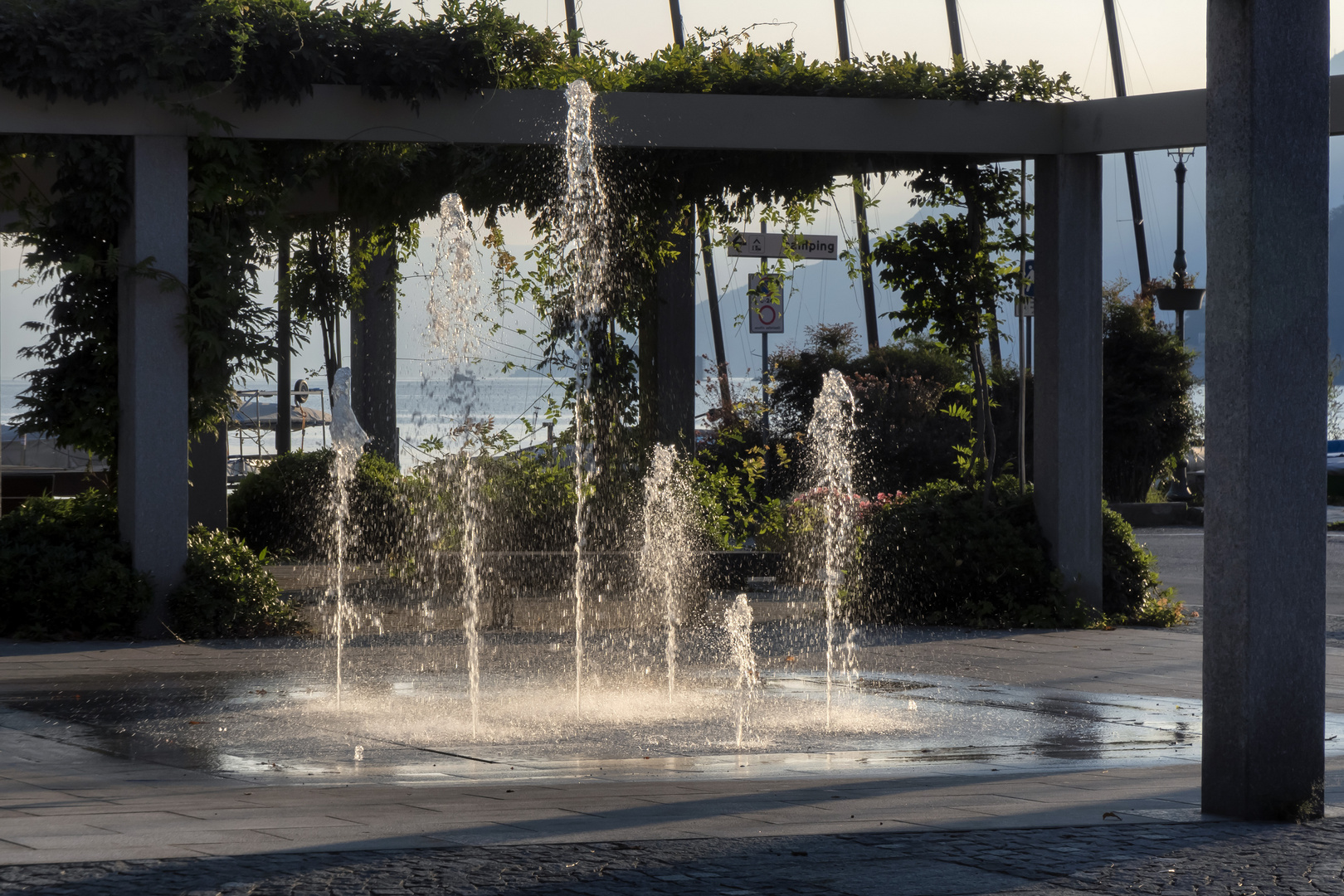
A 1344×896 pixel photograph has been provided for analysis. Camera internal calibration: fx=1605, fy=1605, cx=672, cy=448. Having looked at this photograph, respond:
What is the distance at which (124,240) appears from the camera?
10.0 metres

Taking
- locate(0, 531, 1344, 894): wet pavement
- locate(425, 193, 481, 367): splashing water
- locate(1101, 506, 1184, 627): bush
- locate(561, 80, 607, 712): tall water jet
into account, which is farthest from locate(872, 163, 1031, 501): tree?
locate(425, 193, 481, 367): splashing water

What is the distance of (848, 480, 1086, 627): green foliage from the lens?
10.8 m

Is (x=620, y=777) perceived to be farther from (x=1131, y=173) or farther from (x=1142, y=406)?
(x=1131, y=173)

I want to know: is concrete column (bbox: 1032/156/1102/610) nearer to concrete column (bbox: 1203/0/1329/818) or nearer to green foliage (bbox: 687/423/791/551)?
green foliage (bbox: 687/423/791/551)

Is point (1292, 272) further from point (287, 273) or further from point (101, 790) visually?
point (287, 273)

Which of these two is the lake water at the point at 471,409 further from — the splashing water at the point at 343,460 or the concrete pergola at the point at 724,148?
the concrete pergola at the point at 724,148

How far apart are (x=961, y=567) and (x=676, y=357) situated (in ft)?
11.9

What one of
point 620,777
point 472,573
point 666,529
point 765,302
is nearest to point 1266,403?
point 620,777

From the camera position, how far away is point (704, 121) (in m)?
10.5

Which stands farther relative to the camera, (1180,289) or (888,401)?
(1180,289)

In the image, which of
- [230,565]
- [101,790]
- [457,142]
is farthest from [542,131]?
[101,790]

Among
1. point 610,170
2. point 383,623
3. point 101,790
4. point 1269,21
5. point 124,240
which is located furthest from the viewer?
point 610,170

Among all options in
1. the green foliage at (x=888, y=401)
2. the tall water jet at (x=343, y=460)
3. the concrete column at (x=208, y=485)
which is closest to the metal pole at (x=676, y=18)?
the green foliage at (x=888, y=401)

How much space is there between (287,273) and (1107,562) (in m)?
7.52
